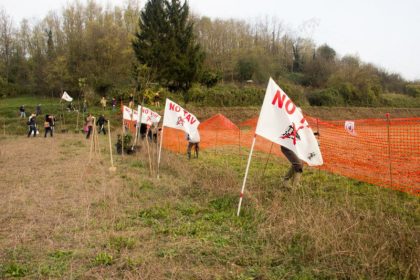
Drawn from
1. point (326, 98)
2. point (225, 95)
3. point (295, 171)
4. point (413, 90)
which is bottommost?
point (295, 171)

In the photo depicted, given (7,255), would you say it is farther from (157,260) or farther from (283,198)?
(283,198)

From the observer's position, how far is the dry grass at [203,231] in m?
4.10

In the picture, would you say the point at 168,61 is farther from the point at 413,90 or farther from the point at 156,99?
the point at 413,90

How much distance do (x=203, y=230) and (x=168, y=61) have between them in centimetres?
3254

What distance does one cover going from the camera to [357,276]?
3814 mm

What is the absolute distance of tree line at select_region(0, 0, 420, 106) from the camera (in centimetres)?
3728

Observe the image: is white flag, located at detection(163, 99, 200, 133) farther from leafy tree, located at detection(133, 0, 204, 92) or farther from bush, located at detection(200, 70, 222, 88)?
bush, located at detection(200, 70, 222, 88)

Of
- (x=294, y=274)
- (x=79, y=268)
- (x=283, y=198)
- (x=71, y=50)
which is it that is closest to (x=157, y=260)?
(x=79, y=268)

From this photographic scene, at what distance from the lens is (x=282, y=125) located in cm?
645

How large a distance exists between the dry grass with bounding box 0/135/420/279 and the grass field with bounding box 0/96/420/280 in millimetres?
16

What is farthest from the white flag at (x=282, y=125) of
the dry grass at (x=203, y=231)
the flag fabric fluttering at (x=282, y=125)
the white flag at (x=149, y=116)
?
the white flag at (x=149, y=116)

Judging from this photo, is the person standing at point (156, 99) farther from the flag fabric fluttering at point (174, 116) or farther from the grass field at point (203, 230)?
the grass field at point (203, 230)

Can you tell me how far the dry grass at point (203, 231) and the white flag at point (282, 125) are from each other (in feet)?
2.75

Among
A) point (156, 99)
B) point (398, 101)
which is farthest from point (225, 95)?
point (398, 101)
